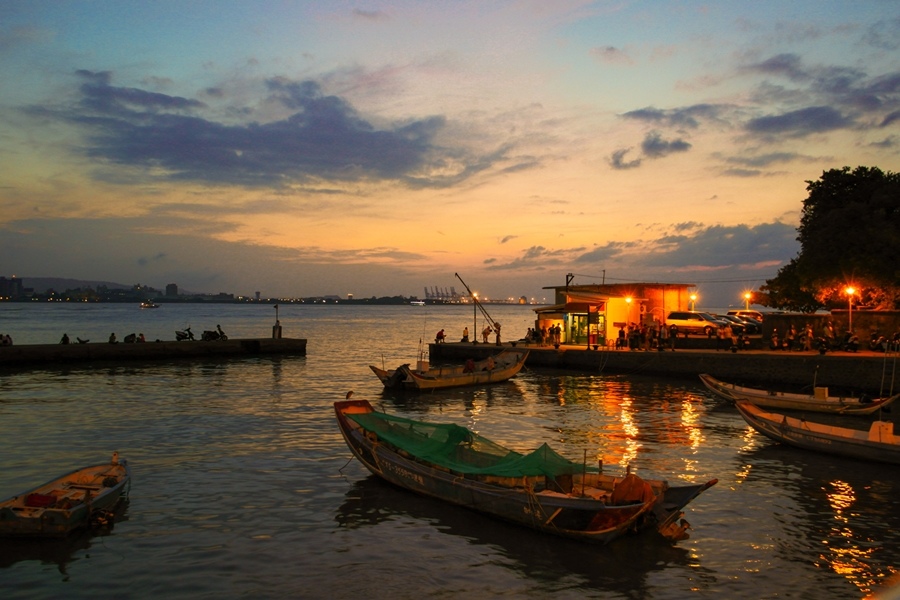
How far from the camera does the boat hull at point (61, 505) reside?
48.8ft

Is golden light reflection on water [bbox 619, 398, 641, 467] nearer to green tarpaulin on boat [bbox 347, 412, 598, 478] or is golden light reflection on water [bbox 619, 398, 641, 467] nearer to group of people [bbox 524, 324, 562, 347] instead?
green tarpaulin on boat [bbox 347, 412, 598, 478]

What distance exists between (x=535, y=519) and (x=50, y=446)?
59.0 ft

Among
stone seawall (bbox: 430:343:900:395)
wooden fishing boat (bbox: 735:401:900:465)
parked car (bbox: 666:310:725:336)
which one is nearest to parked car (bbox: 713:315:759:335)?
parked car (bbox: 666:310:725:336)

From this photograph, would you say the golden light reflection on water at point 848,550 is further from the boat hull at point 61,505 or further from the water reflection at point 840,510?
the boat hull at point 61,505

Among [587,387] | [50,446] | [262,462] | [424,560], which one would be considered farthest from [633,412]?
[50,446]

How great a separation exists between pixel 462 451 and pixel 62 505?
9354mm

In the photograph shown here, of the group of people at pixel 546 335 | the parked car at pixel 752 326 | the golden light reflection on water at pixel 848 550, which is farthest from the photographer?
the parked car at pixel 752 326

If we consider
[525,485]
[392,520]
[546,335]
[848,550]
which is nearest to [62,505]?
[392,520]

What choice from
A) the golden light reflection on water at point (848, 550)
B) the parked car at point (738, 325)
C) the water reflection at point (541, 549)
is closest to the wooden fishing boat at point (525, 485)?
the water reflection at point (541, 549)

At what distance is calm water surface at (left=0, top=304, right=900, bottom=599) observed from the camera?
1341cm

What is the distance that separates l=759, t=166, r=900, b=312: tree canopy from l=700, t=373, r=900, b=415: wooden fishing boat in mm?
16707

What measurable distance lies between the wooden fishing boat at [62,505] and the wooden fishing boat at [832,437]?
20862 mm

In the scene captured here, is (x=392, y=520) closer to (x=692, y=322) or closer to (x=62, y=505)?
(x=62, y=505)

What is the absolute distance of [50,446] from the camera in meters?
24.5
